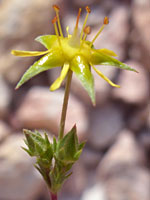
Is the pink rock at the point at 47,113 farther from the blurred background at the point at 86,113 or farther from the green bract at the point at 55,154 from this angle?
the green bract at the point at 55,154

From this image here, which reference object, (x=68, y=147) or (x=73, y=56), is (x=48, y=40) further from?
(x=68, y=147)

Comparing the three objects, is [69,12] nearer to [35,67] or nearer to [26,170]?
[26,170]

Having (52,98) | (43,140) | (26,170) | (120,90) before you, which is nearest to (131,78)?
(120,90)

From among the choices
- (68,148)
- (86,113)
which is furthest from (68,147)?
(86,113)

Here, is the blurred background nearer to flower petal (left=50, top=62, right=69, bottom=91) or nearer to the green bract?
the green bract

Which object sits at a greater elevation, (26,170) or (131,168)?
(26,170)

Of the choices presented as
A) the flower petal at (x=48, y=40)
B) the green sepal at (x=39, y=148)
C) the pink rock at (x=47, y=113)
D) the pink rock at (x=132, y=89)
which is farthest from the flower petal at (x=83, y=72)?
the pink rock at (x=132, y=89)

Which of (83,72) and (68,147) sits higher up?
(83,72)
